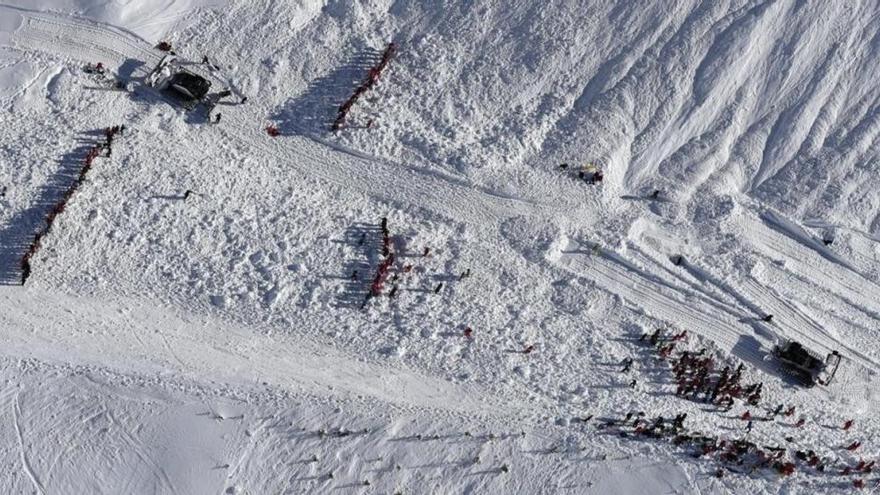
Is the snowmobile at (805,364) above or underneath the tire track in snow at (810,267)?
underneath

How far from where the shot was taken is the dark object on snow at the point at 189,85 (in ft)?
92.1

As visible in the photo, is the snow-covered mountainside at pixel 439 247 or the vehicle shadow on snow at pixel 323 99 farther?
the vehicle shadow on snow at pixel 323 99

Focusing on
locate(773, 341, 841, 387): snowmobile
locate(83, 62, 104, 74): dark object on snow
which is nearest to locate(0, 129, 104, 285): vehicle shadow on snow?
locate(83, 62, 104, 74): dark object on snow

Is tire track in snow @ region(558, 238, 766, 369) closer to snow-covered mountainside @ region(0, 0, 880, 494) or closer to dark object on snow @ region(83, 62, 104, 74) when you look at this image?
snow-covered mountainside @ region(0, 0, 880, 494)

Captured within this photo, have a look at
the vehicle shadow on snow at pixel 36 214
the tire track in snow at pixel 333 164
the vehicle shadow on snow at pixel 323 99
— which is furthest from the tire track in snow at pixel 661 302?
the vehicle shadow on snow at pixel 36 214

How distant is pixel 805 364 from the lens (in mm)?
27250

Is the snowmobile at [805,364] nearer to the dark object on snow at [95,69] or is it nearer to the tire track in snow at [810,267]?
the tire track in snow at [810,267]

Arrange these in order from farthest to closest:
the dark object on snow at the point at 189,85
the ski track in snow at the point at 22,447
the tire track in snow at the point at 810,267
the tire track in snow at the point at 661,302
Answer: the tire track in snow at the point at 810,267 < the dark object on snow at the point at 189,85 < the tire track in snow at the point at 661,302 < the ski track in snow at the point at 22,447

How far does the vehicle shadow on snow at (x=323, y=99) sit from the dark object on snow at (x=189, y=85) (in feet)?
8.13

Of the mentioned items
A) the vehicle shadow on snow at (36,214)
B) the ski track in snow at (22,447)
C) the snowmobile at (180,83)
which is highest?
the snowmobile at (180,83)

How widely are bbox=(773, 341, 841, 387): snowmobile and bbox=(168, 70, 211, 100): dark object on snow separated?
68.8 ft

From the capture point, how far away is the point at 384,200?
1114 inches

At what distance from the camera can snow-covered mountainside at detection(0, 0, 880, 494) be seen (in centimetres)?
2595

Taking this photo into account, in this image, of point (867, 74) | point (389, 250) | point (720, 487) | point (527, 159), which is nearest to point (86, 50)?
point (389, 250)
